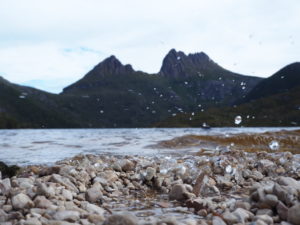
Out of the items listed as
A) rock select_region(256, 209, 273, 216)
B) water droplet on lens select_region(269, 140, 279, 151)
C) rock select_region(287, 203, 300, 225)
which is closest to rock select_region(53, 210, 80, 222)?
rock select_region(256, 209, 273, 216)

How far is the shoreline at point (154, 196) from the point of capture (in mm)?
6309

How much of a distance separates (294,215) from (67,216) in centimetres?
378

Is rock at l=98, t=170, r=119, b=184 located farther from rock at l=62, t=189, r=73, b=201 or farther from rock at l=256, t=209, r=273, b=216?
rock at l=256, t=209, r=273, b=216

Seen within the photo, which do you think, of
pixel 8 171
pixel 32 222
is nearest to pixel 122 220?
pixel 32 222

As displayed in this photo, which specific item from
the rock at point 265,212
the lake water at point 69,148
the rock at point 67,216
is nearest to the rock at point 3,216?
the rock at point 67,216

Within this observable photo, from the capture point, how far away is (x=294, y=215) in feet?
19.7

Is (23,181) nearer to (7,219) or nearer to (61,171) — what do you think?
(61,171)

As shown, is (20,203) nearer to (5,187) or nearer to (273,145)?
(5,187)

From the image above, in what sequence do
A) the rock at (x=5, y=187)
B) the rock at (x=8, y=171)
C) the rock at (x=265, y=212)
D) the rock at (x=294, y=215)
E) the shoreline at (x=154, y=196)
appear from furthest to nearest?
the rock at (x=8, y=171)
the rock at (x=5, y=187)
the rock at (x=265, y=212)
the shoreline at (x=154, y=196)
the rock at (x=294, y=215)

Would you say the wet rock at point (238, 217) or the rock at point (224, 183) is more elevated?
the wet rock at point (238, 217)

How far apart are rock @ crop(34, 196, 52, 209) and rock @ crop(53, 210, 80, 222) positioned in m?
0.62

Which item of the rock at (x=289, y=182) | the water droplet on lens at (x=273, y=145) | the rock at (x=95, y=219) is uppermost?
the rock at (x=289, y=182)

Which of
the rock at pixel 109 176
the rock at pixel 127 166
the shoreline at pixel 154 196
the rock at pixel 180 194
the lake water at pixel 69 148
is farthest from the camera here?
the lake water at pixel 69 148

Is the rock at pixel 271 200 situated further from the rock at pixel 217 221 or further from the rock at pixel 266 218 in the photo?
the rock at pixel 217 221
